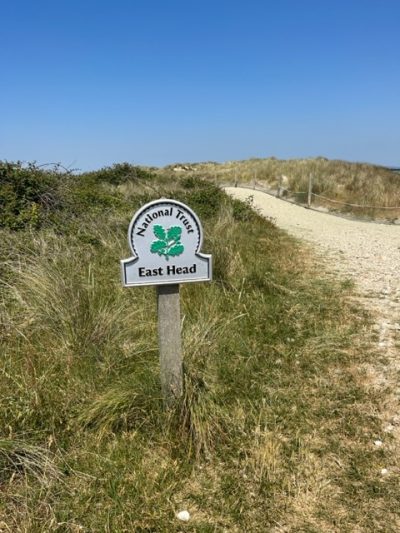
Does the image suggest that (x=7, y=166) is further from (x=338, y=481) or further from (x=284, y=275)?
(x=338, y=481)

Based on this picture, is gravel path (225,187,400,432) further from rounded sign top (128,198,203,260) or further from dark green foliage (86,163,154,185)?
dark green foliage (86,163,154,185)

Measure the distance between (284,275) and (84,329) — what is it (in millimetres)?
3764

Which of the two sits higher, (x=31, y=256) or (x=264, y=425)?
(x=31, y=256)

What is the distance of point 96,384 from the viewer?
9.91 feet

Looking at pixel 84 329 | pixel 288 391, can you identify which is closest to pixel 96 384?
pixel 84 329

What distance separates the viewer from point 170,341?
2.77 meters

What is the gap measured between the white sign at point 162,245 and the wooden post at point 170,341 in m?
0.12

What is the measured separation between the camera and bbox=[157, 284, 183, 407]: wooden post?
270cm

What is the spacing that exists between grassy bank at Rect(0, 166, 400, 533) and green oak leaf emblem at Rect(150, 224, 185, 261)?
2.89 ft

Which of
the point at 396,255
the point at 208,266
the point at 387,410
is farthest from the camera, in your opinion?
the point at 396,255

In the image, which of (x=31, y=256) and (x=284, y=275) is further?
(x=284, y=275)

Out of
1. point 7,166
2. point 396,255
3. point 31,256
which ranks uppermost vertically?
point 7,166

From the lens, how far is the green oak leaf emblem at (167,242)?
2564 millimetres

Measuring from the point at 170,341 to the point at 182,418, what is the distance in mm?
489
